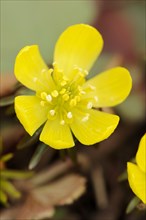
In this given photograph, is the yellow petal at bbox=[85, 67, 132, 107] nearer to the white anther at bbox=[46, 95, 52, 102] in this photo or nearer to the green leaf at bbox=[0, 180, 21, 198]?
the white anther at bbox=[46, 95, 52, 102]

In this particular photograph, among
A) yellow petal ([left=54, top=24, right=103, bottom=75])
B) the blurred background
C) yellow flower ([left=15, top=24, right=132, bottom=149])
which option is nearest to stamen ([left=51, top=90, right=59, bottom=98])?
yellow flower ([left=15, top=24, right=132, bottom=149])

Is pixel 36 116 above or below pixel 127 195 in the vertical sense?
above

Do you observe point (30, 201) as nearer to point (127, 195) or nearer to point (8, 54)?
point (127, 195)

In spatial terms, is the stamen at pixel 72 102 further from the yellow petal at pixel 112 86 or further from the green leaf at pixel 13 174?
the green leaf at pixel 13 174

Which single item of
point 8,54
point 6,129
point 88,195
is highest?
point 8,54

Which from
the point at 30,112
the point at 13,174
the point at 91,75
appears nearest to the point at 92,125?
the point at 30,112

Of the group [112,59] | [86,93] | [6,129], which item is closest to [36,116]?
[86,93]
